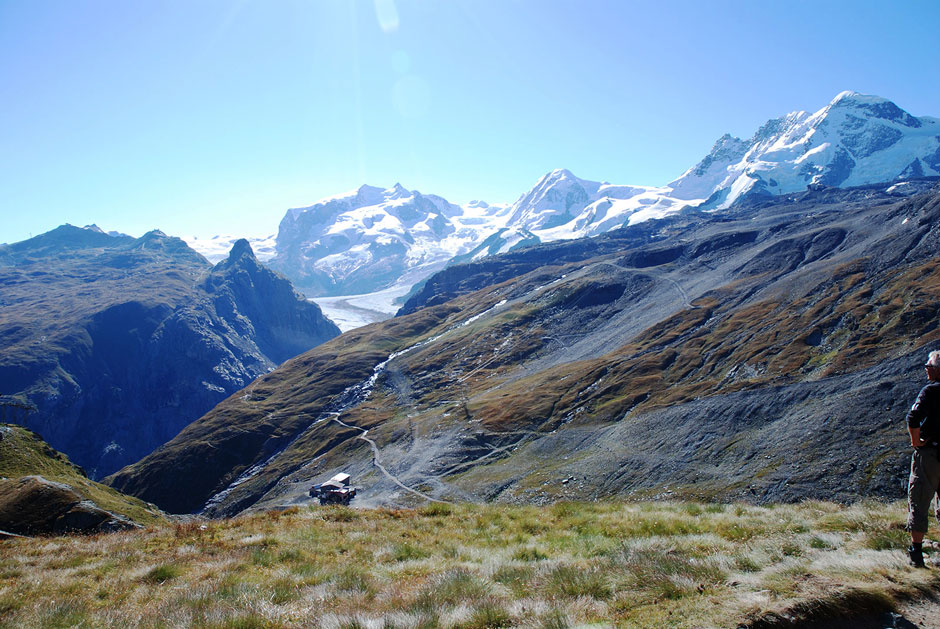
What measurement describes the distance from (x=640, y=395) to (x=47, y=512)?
69662 millimetres

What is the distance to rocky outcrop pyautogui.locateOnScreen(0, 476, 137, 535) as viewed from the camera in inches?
1245

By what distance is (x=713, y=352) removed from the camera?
81438 millimetres

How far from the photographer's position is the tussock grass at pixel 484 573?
7527 mm

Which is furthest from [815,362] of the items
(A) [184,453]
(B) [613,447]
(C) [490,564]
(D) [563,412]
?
(A) [184,453]

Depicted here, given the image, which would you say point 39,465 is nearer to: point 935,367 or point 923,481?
point 923,481

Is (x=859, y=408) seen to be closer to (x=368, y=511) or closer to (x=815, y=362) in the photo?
(x=815, y=362)

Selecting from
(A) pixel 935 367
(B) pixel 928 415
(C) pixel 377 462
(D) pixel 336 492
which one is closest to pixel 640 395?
(D) pixel 336 492

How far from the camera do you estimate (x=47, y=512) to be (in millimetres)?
33875

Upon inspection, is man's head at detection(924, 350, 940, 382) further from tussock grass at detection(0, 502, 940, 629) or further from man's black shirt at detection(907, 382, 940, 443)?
tussock grass at detection(0, 502, 940, 629)

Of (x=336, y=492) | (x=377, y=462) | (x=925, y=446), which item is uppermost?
(x=925, y=446)

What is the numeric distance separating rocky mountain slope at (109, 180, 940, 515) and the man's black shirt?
102ft

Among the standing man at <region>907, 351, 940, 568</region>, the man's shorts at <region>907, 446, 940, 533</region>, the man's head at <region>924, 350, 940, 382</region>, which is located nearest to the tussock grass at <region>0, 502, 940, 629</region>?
the man's shorts at <region>907, 446, 940, 533</region>

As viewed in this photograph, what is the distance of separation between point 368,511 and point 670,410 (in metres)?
52.5

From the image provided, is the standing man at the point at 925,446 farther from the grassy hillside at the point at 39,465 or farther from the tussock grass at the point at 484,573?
the grassy hillside at the point at 39,465
